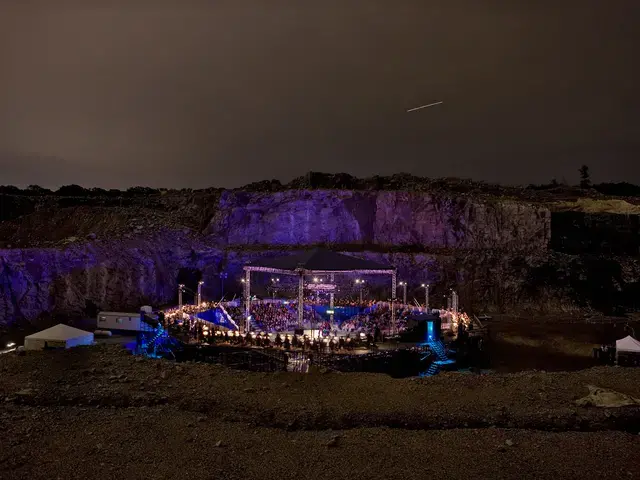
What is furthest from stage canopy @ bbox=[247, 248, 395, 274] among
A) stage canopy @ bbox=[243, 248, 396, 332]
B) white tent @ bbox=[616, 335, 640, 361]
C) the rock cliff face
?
the rock cliff face

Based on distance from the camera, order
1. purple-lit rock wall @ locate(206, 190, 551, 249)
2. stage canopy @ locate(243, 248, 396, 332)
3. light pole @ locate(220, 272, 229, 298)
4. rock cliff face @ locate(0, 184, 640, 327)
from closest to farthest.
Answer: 1. stage canopy @ locate(243, 248, 396, 332)
2. rock cliff face @ locate(0, 184, 640, 327)
3. light pole @ locate(220, 272, 229, 298)
4. purple-lit rock wall @ locate(206, 190, 551, 249)

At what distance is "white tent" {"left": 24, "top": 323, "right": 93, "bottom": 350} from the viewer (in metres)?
17.9

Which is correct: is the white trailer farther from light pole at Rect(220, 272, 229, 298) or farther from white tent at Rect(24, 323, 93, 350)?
light pole at Rect(220, 272, 229, 298)

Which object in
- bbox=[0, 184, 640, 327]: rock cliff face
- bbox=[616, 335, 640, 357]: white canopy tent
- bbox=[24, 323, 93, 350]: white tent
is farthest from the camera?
bbox=[0, 184, 640, 327]: rock cliff face

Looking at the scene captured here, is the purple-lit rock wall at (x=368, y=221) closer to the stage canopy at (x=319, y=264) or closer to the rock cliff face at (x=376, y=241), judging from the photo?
the rock cliff face at (x=376, y=241)

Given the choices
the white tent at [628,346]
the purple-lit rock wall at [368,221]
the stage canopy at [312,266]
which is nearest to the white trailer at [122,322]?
the stage canopy at [312,266]

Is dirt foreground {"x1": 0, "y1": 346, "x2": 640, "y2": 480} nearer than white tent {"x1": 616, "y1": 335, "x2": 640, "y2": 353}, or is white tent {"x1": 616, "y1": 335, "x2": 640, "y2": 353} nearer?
dirt foreground {"x1": 0, "y1": 346, "x2": 640, "y2": 480}

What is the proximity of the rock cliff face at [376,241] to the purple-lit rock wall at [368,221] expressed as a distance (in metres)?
0.10

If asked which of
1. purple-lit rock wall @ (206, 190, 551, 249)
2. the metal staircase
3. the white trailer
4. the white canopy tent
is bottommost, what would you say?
the metal staircase

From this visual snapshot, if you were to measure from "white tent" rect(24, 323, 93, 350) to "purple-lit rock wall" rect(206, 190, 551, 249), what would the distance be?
105 ft

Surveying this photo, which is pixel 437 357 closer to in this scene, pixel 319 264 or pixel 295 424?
pixel 319 264

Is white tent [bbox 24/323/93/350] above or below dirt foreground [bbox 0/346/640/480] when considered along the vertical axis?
above

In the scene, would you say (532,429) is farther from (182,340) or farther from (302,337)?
(182,340)

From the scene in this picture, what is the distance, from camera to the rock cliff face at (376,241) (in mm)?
44438
